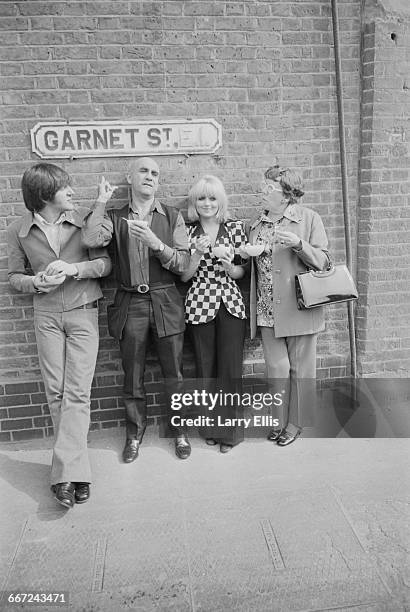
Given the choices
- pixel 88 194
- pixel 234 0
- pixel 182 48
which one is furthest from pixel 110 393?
pixel 234 0

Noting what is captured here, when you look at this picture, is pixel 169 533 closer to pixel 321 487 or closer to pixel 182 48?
pixel 321 487

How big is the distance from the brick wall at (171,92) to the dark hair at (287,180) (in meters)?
0.34

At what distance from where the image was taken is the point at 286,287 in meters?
3.64

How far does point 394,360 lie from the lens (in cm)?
429

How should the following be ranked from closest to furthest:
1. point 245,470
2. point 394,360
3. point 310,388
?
point 245,470
point 310,388
point 394,360

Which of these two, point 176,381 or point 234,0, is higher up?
point 234,0

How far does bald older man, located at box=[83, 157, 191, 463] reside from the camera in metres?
3.51

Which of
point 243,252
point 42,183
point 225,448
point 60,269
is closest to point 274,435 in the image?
point 225,448

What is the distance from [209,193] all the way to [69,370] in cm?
147

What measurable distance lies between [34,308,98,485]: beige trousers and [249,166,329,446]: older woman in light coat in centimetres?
119

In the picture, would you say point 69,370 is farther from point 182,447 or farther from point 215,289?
point 215,289

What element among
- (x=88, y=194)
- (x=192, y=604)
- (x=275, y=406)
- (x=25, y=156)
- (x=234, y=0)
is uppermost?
(x=234, y=0)

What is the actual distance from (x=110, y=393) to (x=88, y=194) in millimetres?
1476

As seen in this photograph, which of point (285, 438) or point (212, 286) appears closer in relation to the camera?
point (212, 286)
